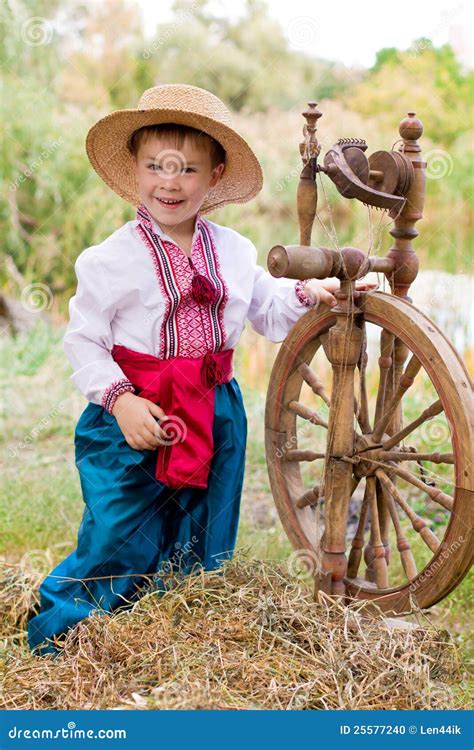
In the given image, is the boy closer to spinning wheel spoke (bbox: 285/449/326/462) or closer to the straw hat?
the straw hat

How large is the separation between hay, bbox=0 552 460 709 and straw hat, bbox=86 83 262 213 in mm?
1081

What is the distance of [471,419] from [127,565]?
104 centimetres

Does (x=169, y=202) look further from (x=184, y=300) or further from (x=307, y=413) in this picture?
(x=307, y=413)

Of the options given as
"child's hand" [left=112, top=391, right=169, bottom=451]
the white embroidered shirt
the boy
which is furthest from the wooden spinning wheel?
"child's hand" [left=112, top=391, right=169, bottom=451]

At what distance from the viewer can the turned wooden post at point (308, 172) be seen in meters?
2.39

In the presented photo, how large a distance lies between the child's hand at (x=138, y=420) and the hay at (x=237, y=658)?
1.32ft

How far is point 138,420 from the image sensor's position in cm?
253

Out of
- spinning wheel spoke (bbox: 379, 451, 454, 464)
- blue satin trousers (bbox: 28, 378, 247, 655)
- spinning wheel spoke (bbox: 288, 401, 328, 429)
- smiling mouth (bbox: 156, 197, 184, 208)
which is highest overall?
smiling mouth (bbox: 156, 197, 184, 208)

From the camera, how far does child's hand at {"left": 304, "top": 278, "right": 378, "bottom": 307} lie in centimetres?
255

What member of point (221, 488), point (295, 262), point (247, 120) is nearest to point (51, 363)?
point (221, 488)

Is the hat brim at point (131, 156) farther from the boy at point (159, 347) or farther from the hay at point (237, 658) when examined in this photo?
the hay at point (237, 658)

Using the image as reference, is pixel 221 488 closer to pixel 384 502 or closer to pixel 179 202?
pixel 384 502

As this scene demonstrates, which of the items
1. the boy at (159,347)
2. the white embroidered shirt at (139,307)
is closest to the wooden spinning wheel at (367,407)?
the boy at (159,347)

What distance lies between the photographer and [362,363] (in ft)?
8.54
